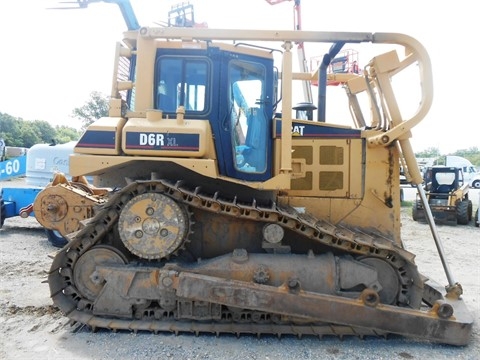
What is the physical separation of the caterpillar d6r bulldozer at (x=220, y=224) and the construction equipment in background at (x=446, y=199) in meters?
10.9

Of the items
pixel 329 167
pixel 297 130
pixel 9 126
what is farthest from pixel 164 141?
pixel 9 126

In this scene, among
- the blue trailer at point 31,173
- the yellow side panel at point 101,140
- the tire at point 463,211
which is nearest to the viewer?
the yellow side panel at point 101,140

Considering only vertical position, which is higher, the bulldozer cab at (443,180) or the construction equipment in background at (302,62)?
the construction equipment in background at (302,62)

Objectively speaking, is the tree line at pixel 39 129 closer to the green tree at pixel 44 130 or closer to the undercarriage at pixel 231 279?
the green tree at pixel 44 130

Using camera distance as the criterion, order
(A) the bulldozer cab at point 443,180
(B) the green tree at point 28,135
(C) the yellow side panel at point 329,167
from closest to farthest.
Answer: (C) the yellow side panel at point 329,167 < (A) the bulldozer cab at point 443,180 < (B) the green tree at point 28,135

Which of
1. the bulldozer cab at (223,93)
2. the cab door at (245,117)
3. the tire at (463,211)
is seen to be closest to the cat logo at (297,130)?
the cab door at (245,117)

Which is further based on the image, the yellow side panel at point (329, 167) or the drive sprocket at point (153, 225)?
the yellow side panel at point (329, 167)

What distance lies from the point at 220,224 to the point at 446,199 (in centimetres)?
1334

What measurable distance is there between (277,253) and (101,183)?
97.9 inches

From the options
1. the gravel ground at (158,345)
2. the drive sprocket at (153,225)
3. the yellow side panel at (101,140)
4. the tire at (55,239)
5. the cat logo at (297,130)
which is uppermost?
the cat logo at (297,130)

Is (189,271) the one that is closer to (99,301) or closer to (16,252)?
(99,301)

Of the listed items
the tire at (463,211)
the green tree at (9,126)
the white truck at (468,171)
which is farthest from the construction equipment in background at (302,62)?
the green tree at (9,126)

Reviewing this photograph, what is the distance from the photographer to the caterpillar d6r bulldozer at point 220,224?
442 centimetres

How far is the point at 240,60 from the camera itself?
4.95m
